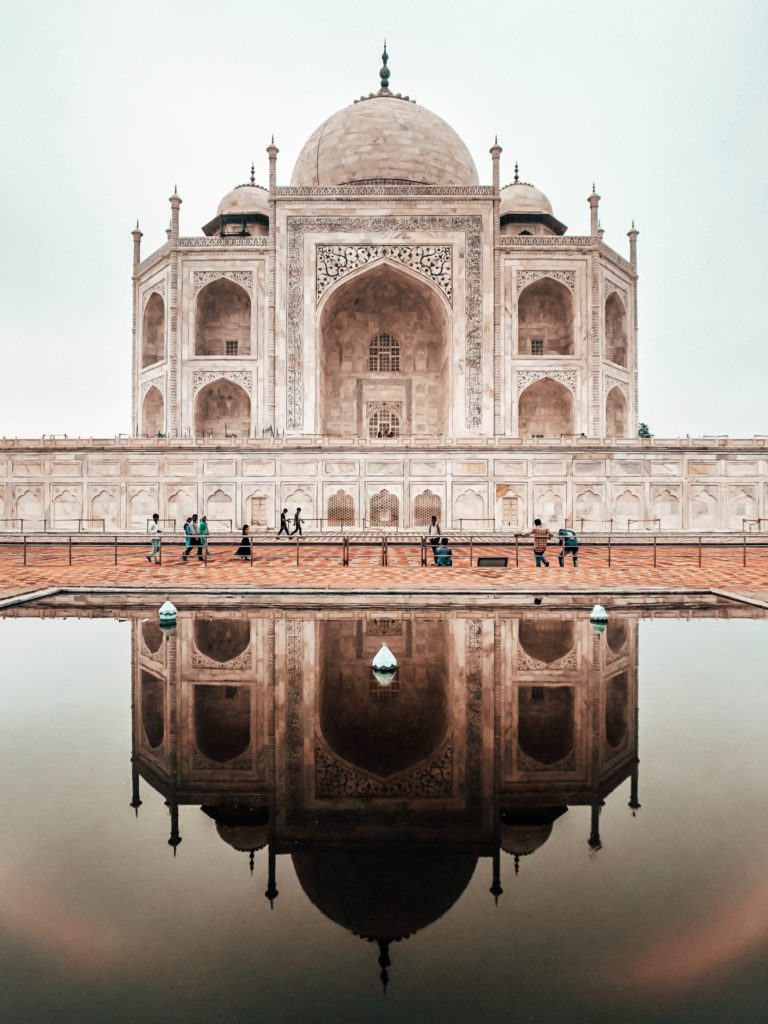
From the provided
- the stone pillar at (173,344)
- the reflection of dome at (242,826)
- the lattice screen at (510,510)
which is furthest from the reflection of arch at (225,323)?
the reflection of dome at (242,826)

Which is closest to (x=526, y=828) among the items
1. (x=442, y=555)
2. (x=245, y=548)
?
(x=442, y=555)

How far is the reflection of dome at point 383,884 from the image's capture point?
5.94 feet

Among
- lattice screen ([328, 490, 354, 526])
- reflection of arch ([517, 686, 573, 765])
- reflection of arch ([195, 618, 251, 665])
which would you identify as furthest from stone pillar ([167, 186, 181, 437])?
reflection of arch ([517, 686, 573, 765])

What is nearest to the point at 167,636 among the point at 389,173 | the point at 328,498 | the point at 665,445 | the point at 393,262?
the point at 328,498

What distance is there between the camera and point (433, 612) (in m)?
6.48

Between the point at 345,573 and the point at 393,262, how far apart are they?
51.6 feet

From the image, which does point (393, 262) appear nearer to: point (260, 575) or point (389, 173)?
point (389, 173)

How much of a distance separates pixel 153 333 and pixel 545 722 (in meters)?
25.7

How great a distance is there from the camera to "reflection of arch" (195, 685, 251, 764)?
119 inches

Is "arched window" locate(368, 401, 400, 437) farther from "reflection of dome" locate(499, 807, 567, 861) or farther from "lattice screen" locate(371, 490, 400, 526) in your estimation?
"reflection of dome" locate(499, 807, 567, 861)

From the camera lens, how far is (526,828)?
7.57 ft

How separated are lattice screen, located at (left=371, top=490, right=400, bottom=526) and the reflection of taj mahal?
1231 centimetres

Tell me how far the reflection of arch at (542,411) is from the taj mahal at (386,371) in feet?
0.25

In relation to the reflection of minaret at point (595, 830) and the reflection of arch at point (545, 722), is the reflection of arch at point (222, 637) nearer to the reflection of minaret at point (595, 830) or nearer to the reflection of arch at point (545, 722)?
the reflection of arch at point (545, 722)
